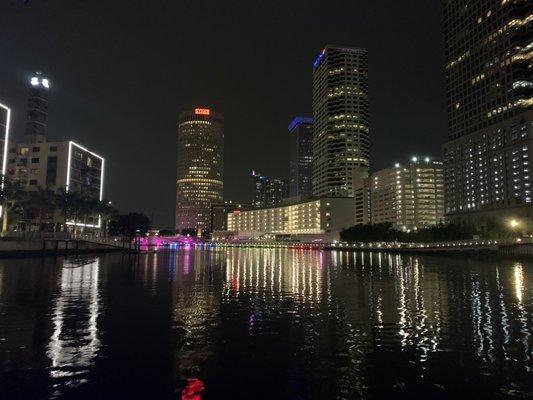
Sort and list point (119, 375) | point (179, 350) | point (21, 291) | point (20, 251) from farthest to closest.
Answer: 1. point (20, 251)
2. point (21, 291)
3. point (179, 350)
4. point (119, 375)

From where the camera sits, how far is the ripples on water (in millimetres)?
16094

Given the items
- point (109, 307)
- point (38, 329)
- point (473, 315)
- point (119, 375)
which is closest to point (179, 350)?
point (119, 375)

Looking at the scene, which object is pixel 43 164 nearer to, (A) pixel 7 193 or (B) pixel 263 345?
(A) pixel 7 193

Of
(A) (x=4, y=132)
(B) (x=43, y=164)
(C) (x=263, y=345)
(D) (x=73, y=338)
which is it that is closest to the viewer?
(C) (x=263, y=345)

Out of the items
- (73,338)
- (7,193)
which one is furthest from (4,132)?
(73,338)

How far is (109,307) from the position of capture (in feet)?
109

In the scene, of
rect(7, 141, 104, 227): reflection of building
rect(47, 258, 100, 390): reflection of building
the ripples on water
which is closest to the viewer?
the ripples on water

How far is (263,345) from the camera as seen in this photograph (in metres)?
22.2

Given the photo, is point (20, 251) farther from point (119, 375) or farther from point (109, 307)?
point (119, 375)

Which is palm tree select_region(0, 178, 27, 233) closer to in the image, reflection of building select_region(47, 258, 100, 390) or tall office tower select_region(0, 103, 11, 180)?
tall office tower select_region(0, 103, 11, 180)

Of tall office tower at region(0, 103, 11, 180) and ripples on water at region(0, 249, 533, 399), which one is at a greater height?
tall office tower at region(0, 103, 11, 180)

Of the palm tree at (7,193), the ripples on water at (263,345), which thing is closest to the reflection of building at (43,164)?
the palm tree at (7,193)

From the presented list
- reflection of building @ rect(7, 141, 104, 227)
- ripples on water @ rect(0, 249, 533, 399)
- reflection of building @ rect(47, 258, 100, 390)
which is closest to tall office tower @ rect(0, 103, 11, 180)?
reflection of building @ rect(7, 141, 104, 227)

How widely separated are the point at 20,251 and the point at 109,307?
81.7 m
